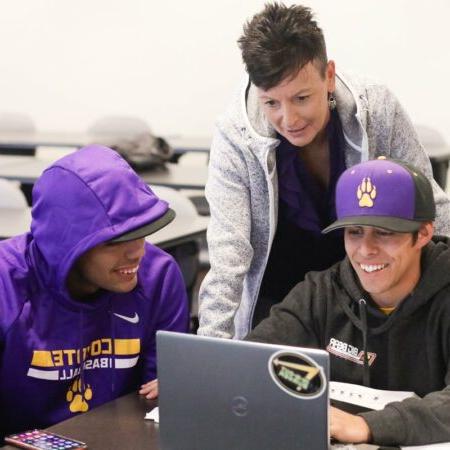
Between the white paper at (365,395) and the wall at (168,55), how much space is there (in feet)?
14.2

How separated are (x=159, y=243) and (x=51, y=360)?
1.23 meters

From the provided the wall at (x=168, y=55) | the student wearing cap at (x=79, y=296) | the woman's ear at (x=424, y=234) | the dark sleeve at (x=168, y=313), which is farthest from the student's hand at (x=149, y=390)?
the wall at (x=168, y=55)

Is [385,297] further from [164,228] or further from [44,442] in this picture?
[164,228]

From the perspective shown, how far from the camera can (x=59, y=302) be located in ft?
5.88

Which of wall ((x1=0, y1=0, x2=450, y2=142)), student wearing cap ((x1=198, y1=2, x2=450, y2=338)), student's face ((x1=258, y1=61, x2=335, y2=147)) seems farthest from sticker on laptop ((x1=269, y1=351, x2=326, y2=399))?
wall ((x1=0, y1=0, x2=450, y2=142))

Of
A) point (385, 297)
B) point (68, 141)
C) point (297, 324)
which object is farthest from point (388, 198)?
point (68, 141)

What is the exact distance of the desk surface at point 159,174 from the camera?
4.31 meters

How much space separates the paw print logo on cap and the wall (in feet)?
13.9

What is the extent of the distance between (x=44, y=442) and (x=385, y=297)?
2.40 ft

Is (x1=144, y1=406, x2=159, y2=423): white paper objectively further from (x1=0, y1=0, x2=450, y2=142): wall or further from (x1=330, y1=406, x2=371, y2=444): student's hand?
(x1=0, y1=0, x2=450, y2=142): wall

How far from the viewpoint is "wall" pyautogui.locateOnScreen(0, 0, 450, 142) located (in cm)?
578

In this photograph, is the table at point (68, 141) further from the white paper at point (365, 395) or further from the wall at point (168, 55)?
the white paper at point (365, 395)

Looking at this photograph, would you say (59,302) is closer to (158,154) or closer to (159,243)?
(159,243)

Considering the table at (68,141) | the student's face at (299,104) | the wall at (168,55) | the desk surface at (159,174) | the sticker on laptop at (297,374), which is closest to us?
the sticker on laptop at (297,374)
